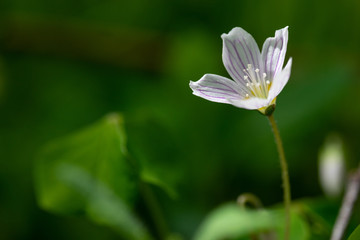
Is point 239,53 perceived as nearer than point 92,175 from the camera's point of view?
Yes

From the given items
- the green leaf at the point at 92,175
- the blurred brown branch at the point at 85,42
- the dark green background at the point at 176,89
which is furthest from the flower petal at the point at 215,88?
the blurred brown branch at the point at 85,42

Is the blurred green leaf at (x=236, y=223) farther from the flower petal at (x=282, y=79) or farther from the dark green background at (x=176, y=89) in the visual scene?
the dark green background at (x=176, y=89)

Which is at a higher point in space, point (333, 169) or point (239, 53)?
point (239, 53)

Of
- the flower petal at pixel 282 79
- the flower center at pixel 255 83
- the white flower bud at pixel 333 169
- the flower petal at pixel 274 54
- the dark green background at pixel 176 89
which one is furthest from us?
the dark green background at pixel 176 89

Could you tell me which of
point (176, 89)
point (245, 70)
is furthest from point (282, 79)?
point (176, 89)

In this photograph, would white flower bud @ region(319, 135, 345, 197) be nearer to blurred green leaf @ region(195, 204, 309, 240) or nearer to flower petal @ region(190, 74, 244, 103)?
blurred green leaf @ region(195, 204, 309, 240)

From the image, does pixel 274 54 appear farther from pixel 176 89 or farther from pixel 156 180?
pixel 176 89

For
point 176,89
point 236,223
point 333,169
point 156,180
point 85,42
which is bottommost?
point 236,223

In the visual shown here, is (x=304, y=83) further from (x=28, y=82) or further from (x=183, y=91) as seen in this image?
(x=28, y=82)
